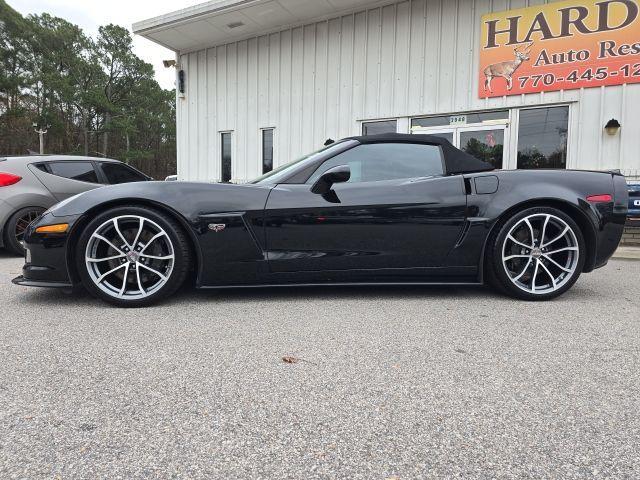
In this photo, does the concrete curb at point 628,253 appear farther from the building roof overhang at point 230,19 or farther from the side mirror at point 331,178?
the building roof overhang at point 230,19

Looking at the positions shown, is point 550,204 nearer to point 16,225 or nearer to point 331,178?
point 331,178

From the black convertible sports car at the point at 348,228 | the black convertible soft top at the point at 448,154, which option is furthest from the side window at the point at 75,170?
the black convertible soft top at the point at 448,154

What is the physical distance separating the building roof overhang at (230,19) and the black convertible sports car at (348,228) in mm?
6547

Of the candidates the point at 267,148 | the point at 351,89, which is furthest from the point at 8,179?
the point at 351,89

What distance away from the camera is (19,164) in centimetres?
554

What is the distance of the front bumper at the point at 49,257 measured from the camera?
2.98 m

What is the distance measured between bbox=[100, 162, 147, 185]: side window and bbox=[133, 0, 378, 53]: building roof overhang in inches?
173

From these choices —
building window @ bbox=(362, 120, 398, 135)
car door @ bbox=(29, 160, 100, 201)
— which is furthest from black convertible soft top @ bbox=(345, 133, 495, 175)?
building window @ bbox=(362, 120, 398, 135)

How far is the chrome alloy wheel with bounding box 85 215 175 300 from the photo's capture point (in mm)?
3020

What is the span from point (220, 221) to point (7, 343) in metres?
1.37

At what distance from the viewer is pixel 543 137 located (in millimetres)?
7625

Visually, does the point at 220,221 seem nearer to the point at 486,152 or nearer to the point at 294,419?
the point at 294,419

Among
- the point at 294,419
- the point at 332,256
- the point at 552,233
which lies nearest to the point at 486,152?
the point at 552,233

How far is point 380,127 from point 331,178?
6.37 m
